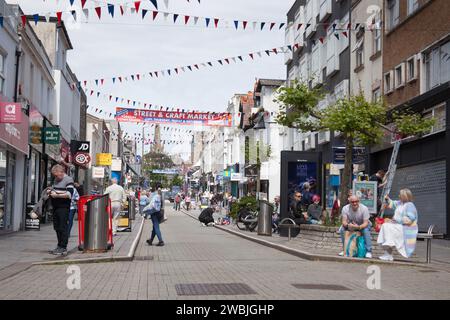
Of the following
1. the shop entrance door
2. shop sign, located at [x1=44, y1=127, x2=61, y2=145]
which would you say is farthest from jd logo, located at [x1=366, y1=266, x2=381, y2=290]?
shop sign, located at [x1=44, y1=127, x2=61, y2=145]

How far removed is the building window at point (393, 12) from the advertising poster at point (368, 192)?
9.15m

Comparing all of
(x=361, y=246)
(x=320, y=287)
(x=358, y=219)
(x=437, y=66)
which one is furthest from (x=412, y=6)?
(x=320, y=287)

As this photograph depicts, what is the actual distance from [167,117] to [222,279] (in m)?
33.5

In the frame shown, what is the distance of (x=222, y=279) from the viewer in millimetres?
10828

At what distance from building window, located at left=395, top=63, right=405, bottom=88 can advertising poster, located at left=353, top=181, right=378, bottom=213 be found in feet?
23.5

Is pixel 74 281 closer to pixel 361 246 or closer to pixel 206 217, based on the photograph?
pixel 361 246

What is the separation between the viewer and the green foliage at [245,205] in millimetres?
28531

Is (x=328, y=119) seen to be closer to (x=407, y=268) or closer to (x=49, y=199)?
(x=407, y=268)

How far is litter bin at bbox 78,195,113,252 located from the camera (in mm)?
14680

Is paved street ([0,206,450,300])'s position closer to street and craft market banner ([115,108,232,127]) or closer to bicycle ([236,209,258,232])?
bicycle ([236,209,258,232])

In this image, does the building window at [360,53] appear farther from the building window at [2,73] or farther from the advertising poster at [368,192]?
the building window at [2,73]

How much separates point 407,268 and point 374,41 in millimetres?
17723
